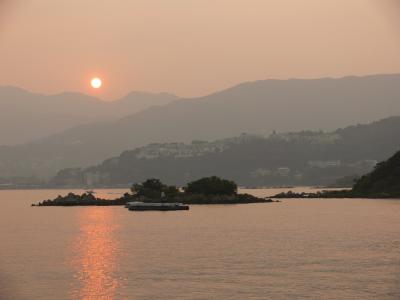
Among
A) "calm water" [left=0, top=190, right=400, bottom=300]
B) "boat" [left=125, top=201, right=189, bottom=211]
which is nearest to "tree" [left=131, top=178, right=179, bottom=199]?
"boat" [left=125, top=201, right=189, bottom=211]

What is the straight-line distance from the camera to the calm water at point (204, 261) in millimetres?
55688

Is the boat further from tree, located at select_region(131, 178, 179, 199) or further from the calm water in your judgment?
the calm water

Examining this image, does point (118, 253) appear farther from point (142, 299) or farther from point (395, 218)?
point (395, 218)

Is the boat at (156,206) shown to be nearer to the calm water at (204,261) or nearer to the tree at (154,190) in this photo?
the tree at (154,190)

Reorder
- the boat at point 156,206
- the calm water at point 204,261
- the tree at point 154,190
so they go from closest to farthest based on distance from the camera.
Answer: the calm water at point 204,261 < the boat at point 156,206 < the tree at point 154,190

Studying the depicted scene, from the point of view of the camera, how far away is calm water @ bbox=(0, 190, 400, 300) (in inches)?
2192

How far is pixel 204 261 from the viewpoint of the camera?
72.0 meters

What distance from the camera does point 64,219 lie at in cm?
14762

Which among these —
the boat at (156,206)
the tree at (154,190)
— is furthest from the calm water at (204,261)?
the tree at (154,190)

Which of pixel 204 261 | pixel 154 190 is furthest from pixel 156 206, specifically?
pixel 204 261

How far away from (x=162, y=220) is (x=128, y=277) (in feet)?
248

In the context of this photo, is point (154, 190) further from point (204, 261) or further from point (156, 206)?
point (204, 261)

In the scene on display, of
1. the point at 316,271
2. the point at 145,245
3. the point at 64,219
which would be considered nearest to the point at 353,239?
the point at 145,245

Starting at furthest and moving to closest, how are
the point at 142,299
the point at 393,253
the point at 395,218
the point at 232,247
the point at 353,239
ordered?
1. the point at 395,218
2. the point at 353,239
3. the point at 232,247
4. the point at 393,253
5. the point at 142,299
